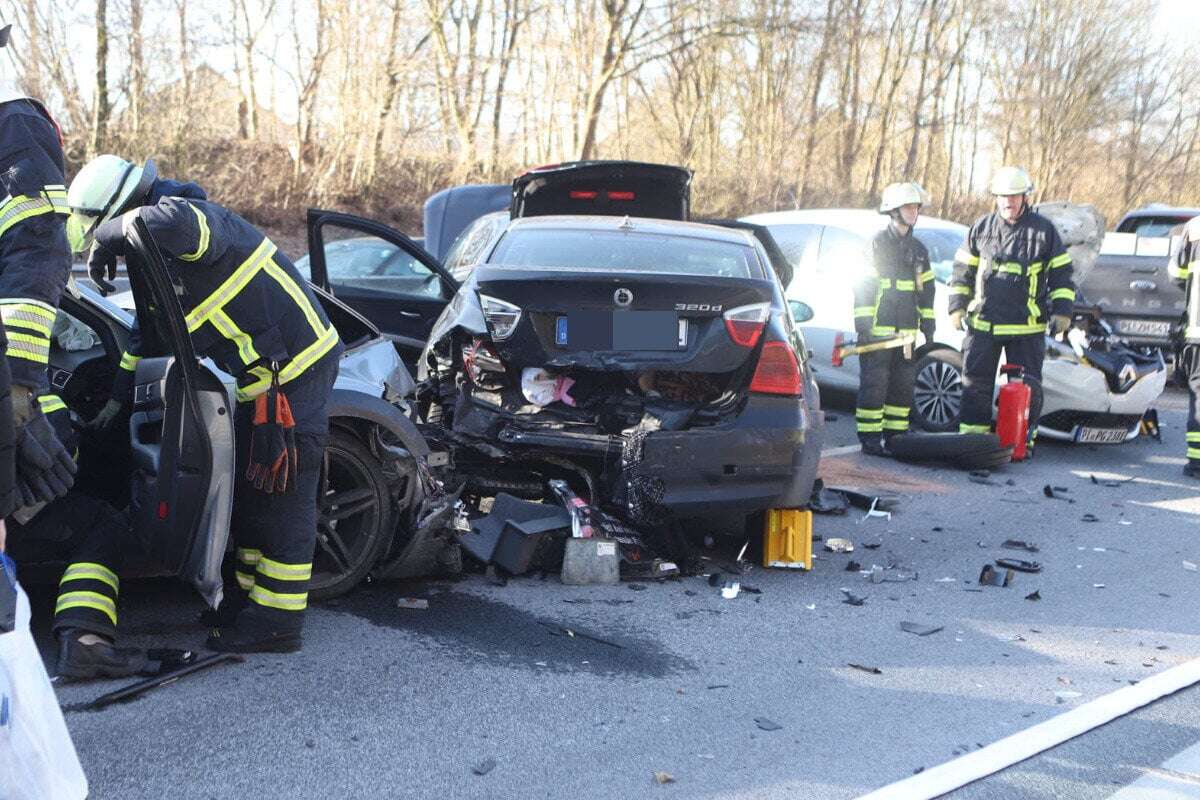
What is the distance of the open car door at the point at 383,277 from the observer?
21.5 ft

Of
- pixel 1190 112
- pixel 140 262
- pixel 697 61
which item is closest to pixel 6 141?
pixel 140 262

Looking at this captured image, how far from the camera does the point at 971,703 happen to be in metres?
3.89

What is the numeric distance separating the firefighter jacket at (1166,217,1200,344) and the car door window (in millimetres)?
5266

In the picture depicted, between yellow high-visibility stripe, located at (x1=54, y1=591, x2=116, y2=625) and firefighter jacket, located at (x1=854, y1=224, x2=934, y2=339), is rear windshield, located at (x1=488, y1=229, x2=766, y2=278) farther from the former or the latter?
firefighter jacket, located at (x1=854, y1=224, x2=934, y2=339)

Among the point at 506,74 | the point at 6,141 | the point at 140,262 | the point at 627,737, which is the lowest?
the point at 627,737

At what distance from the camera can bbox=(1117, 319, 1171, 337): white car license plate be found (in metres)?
12.5

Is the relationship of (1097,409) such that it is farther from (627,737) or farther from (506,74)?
(506,74)

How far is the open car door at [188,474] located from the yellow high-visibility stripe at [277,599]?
25 centimetres

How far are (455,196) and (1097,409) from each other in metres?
5.52

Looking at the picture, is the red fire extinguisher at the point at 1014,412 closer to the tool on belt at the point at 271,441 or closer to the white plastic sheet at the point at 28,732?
the tool on belt at the point at 271,441

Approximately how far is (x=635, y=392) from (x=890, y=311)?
3.71m

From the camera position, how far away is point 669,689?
154 inches

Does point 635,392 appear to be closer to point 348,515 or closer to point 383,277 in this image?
point 348,515

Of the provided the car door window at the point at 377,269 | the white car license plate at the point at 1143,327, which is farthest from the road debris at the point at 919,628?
the white car license plate at the point at 1143,327
